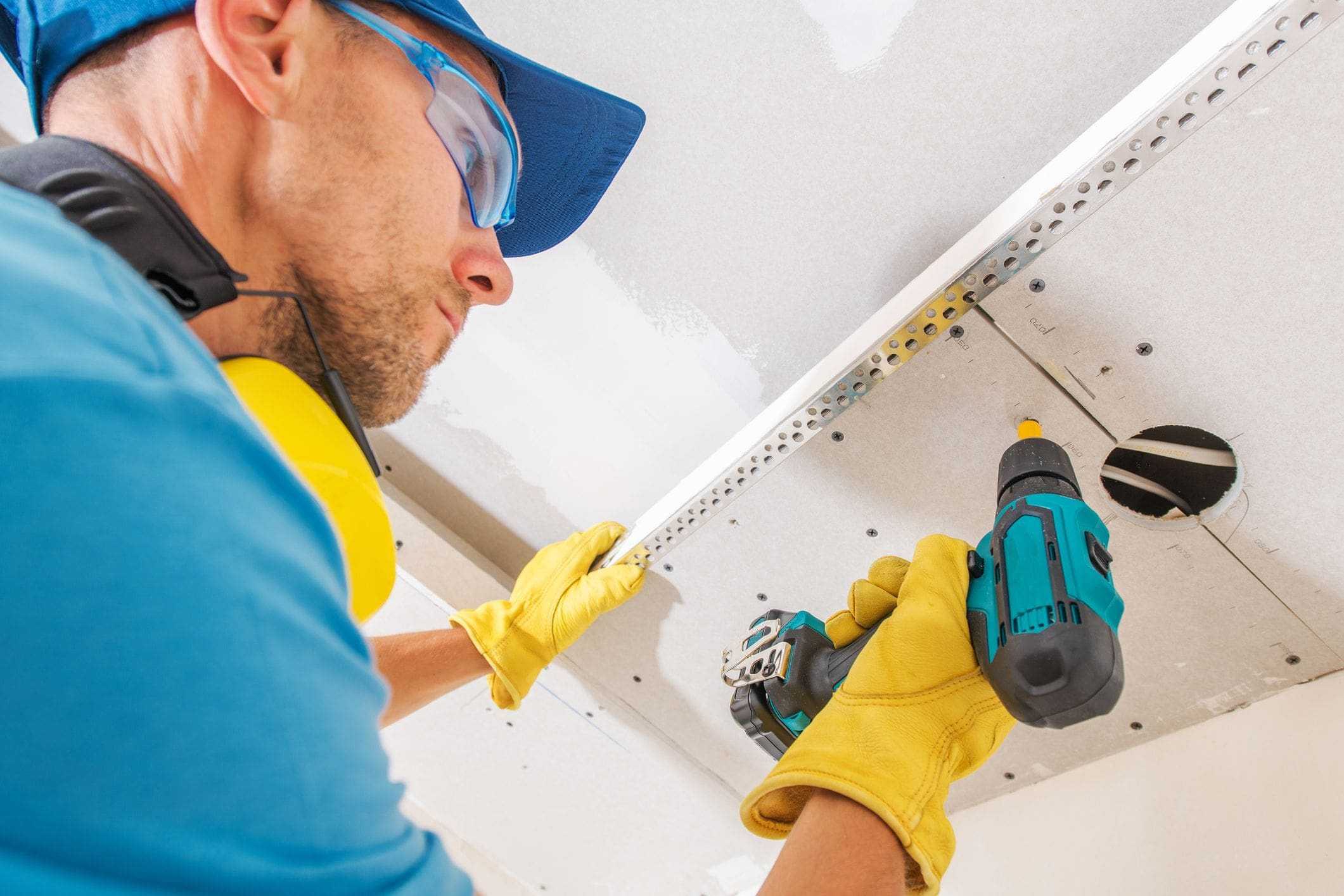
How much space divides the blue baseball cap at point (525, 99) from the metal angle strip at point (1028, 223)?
1.81 ft

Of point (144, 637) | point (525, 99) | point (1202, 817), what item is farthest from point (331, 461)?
point (1202, 817)

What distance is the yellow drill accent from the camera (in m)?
1.26

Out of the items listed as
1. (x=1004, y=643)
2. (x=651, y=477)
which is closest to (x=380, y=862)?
(x=1004, y=643)

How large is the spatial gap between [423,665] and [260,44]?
4.09 ft

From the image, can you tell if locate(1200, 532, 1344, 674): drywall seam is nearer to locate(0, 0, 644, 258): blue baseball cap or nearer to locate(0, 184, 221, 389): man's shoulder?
locate(0, 0, 644, 258): blue baseball cap

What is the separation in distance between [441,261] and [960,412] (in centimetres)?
92

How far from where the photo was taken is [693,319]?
1.53m

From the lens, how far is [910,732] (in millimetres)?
983

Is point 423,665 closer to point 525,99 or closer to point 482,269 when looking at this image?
point 482,269

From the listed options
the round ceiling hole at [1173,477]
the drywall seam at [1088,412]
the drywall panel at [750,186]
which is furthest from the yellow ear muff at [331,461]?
the round ceiling hole at [1173,477]

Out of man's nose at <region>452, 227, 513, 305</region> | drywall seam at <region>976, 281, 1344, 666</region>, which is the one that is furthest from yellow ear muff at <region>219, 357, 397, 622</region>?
drywall seam at <region>976, 281, 1344, 666</region>

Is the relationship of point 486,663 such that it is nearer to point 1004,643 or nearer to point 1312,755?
point 1004,643

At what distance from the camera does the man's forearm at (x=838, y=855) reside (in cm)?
82

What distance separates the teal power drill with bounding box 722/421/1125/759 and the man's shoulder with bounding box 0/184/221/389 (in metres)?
0.89
